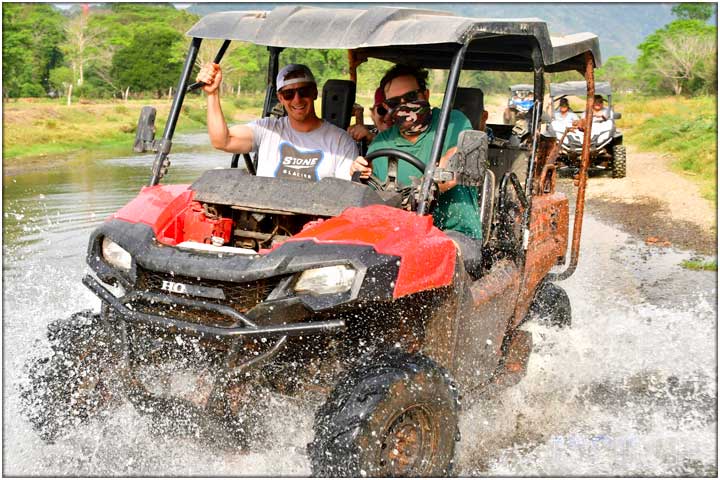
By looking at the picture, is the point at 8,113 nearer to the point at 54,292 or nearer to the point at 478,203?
the point at 54,292

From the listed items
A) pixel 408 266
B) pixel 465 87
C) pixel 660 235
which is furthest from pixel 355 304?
pixel 660 235

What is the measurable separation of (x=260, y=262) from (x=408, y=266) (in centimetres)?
59

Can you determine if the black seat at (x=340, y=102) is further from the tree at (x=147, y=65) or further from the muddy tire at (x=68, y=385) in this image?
the tree at (x=147, y=65)

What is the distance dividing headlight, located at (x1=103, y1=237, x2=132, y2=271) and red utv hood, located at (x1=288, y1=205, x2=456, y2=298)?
0.85m

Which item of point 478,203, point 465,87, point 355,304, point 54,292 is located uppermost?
point 465,87

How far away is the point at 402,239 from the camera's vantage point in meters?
3.78

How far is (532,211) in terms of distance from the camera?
210 inches

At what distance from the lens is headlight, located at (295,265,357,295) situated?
3652mm

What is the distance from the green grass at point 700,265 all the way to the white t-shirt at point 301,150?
5.23m

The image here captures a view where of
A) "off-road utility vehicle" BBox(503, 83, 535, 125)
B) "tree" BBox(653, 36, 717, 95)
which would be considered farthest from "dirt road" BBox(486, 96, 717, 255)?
"tree" BBox(653, 36, 717, 95)

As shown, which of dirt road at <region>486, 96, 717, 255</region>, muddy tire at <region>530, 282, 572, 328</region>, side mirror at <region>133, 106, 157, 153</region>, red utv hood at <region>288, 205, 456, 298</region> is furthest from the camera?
dirt road at <region>486, 96, 717, 255</region>

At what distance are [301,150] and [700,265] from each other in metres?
5.61

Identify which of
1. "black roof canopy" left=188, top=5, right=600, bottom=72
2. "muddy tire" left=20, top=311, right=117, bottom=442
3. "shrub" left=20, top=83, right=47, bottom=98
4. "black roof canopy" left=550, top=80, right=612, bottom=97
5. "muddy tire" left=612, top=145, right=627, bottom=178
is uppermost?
"shrub" left=20, top=83, right=47, bottom=98

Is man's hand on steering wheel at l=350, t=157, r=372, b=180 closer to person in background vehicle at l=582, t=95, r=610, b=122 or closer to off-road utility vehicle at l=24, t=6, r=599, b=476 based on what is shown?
off-road utility vehicle at l=24, t=6, r=599, b=476
